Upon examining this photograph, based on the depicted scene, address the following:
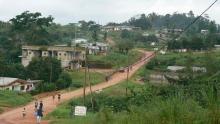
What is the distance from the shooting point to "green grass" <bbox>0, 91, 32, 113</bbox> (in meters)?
33.5

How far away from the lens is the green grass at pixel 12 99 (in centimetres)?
3347

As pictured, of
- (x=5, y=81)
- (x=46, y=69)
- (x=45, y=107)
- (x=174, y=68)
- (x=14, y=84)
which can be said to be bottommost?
(x=45, y=107)

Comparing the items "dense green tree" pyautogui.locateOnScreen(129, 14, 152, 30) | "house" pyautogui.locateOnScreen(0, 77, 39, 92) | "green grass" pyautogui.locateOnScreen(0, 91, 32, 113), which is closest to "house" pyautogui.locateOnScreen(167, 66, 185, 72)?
"house" pyautogui.locateOnScreen(0, 77, 39, 92)

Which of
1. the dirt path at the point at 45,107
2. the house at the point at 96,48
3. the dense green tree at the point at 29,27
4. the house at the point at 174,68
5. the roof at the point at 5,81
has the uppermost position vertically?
the dense green tree at the point at 29,27

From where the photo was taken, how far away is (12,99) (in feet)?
114

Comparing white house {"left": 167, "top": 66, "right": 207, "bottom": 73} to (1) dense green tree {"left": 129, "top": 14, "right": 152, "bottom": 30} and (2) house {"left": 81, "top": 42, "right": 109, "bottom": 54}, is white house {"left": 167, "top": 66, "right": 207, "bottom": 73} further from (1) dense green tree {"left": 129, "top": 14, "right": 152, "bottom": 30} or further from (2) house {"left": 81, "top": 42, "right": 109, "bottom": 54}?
(1) dense green tree {"left": 129, "top": 14, "right": 152, "bottom": 30}

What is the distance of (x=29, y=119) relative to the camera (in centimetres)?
2664

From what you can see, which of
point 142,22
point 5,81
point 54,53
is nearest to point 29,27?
point 54,53

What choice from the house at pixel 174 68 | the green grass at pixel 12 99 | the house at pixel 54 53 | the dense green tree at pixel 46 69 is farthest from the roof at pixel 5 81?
the house at pixel 174 68

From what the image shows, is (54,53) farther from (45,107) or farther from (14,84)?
(45,107)

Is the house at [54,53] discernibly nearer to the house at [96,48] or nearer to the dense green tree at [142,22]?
the house at [96,48]

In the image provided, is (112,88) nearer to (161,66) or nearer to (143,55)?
(161,66)

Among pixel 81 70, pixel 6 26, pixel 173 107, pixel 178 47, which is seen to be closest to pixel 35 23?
pixel 81 70

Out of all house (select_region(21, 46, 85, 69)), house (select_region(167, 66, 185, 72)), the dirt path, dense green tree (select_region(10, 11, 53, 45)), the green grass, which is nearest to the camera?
the dirt path
